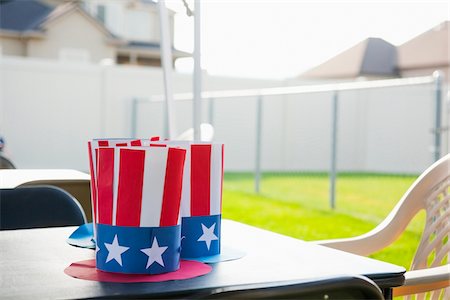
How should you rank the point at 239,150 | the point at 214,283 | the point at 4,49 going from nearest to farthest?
the point at 214,283, the point at 239,150, the point at 4,49

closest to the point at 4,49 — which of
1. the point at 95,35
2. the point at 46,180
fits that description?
the point at 95,35

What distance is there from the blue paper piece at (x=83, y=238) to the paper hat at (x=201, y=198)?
20cm

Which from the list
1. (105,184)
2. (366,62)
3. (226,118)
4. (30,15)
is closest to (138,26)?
(30,15)

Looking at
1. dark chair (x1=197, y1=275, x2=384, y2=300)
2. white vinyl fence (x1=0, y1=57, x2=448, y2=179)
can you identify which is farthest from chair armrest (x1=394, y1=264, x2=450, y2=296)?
white vinyl fence (x1=0, y1=57, x2=448, y2=179)

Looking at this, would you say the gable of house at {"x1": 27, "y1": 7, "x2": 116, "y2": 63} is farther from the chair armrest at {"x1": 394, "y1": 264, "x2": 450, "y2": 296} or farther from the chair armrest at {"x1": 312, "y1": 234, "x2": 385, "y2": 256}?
the chair armrest at {"x1": 394, "y1": 264, "x2": 450, "y2": 296}

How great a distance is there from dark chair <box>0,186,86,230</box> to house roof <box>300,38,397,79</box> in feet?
50.2

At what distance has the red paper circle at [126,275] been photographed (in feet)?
3.17

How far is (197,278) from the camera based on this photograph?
38.4 inches

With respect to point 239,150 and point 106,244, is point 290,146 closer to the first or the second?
point 239,150

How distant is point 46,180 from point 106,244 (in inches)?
43.0

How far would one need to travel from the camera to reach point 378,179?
1021cm

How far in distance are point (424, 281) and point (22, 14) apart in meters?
19.8

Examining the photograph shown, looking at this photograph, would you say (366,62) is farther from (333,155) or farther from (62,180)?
(62,180)

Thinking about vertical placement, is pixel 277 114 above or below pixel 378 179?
above
